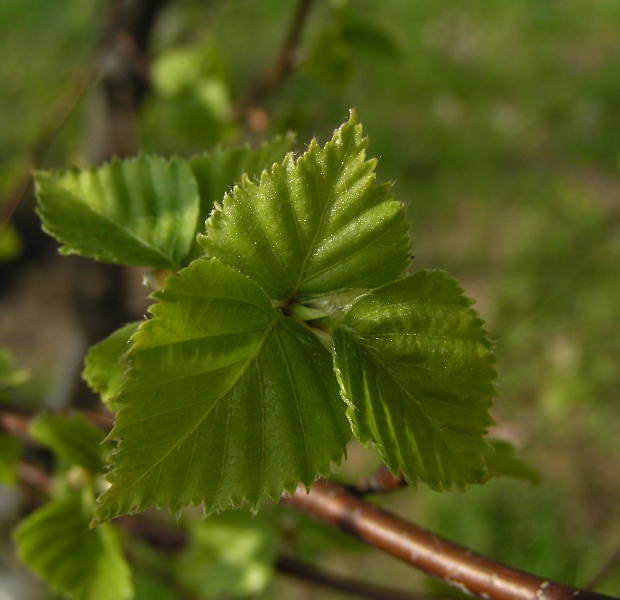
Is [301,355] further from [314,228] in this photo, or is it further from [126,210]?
[126,210]

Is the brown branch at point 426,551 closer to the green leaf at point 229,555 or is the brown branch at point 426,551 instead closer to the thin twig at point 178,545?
the thin twig at point 178,545

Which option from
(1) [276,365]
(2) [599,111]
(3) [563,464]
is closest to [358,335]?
(1) [276,365]

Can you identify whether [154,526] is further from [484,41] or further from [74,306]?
[484,41]

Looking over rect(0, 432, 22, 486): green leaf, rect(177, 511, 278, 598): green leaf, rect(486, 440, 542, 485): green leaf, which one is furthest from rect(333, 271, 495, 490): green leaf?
rect(177, 511, 278, 598): green leaf

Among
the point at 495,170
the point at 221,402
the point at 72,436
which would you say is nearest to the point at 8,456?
the point at 72,436

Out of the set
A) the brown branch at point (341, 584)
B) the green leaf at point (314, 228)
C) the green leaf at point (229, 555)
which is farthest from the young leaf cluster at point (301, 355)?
the green leaf at point (229, 555)
